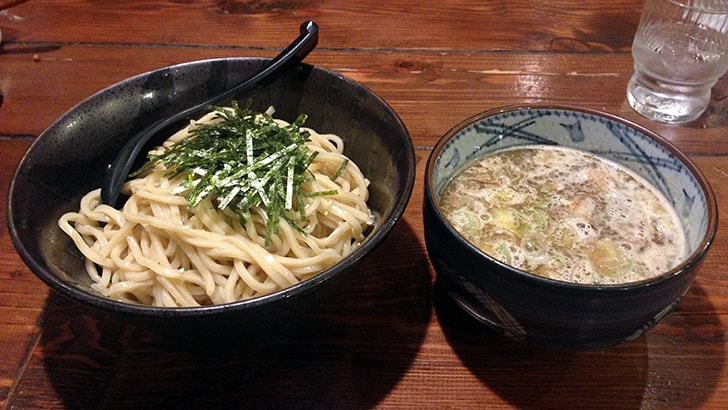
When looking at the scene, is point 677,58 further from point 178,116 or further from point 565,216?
point 178,116

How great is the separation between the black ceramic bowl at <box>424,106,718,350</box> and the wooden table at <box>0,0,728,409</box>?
0.13m

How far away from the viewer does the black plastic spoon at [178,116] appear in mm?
1271

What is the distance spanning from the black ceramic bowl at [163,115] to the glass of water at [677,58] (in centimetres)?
99

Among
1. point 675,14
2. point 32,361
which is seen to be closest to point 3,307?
point 32,361

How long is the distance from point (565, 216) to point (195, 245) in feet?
2.39

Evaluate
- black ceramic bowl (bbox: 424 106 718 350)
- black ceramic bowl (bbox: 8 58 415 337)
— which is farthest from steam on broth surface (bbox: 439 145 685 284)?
black ceramic bowl (bbox: 8 58 415 337)

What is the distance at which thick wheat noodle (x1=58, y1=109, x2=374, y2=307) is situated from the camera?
1.11m

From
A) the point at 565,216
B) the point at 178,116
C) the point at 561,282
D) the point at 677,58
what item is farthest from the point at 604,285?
the point at 677,58

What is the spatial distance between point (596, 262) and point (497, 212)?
8.1 inches

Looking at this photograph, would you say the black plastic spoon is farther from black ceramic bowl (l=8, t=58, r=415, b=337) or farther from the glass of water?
the glass of water

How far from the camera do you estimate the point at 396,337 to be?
3.83 ft

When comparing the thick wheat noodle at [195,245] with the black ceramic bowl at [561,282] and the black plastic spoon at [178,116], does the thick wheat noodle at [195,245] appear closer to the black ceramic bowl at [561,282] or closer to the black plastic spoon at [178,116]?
the black plastic spoon at [178,116]

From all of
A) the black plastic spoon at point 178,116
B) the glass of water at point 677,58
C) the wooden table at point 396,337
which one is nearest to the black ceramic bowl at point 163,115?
the black plastic spoon at point 178,116

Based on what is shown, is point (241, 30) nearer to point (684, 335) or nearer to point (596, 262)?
point (596, 262)
